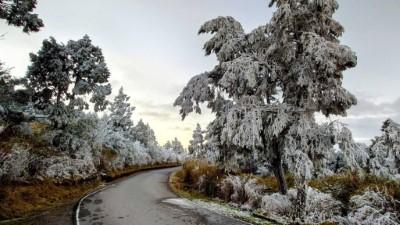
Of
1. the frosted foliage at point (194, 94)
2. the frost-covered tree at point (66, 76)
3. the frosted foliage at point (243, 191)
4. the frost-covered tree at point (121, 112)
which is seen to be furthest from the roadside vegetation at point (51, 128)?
the frost-covered tree at point (121, 112)

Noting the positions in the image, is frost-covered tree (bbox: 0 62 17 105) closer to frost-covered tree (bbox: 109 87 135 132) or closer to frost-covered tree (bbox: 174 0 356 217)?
frost-covered tree (bbox: 174 0 356 217)

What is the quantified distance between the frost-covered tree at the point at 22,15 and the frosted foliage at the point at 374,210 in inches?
526

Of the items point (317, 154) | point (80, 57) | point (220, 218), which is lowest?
point (220, 218)

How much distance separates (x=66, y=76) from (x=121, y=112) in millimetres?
32107

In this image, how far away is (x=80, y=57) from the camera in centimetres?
1838

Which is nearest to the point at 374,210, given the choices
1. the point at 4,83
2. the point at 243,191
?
the point at 243,191

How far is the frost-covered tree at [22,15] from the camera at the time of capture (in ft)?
36.0

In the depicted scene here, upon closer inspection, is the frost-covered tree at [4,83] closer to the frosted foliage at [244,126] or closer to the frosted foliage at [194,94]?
the frosted foliage at [194,94]

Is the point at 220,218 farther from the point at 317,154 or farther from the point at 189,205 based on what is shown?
the point at 317,154

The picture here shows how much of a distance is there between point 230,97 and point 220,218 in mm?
5293

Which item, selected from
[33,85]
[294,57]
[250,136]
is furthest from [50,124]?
[294,57]

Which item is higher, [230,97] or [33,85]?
[33,85]

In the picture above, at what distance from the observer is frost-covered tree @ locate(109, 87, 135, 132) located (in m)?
48.2

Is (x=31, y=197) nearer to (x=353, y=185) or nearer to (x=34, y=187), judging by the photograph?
(x=34, y=187)
